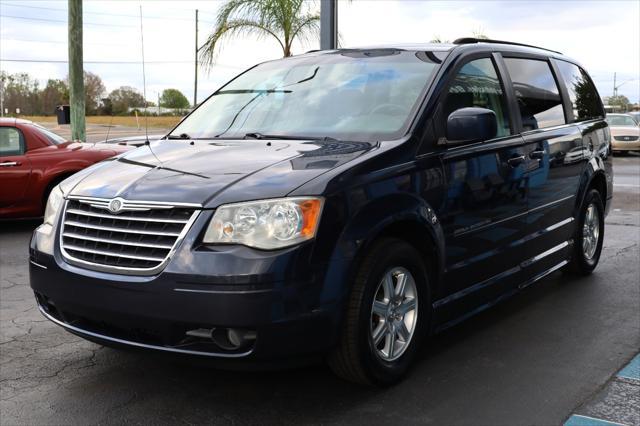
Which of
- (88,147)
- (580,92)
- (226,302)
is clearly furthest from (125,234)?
(88,147)

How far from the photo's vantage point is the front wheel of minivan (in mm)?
3469

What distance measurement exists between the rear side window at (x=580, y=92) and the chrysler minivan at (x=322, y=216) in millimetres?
854

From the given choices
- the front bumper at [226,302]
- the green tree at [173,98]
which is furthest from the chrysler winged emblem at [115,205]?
the green tree at [173,98]

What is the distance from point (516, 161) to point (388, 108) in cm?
103

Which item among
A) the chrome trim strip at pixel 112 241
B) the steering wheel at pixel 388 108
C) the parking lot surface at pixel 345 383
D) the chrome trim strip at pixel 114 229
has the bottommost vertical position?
the parking lot surface at pixel 345 383

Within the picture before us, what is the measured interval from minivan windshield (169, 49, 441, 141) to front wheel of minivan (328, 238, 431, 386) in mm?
704

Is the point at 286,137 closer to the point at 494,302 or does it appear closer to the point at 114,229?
the point at 114,229

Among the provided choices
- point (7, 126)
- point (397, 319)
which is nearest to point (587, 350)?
point (397, 319)

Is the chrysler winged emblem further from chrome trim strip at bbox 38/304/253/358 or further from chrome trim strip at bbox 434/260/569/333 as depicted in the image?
chrome trim strip at bbox 434/260/569/333

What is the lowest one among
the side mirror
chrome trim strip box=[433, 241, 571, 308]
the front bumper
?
chrome trim strip box=[433, 241, 571, 308]

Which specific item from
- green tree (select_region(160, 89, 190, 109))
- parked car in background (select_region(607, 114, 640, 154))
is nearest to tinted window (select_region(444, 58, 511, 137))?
parked car in background (select_region(607, 114, 640, 154))

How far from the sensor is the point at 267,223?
3.24m

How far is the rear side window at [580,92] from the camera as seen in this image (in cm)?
609

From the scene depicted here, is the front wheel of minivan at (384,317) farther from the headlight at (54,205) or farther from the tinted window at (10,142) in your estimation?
the tinted window at (10,142)
